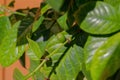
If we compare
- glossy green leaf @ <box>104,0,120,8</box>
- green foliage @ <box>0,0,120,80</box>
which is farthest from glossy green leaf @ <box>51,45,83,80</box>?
glossy green leaf @ <box>104,0,120,8</box>

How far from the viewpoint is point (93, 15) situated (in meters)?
0.49

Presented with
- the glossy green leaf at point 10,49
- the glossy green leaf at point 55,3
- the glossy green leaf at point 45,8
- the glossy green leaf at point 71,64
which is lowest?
the glossy green leaf at point 71,64

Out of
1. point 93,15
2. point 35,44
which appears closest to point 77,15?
point 93,15

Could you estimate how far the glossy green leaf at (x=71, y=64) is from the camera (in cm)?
56

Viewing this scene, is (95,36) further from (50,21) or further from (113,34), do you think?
(50,21)

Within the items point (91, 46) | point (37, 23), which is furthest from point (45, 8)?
point (91, 46)

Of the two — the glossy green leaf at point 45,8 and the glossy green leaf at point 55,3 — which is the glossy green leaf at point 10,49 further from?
the glossy green leaf at point 55,3

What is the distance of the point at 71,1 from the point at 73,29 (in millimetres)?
49

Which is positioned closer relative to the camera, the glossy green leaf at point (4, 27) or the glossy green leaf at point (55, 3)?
the glossy green leaf at point (55, 3)

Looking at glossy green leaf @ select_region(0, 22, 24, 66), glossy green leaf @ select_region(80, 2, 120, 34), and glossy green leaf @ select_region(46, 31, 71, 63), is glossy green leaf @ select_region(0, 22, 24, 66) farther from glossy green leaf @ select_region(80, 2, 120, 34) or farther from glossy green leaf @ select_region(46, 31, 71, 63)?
glossy green leaf @ select_region(80, 2, 120, 34)

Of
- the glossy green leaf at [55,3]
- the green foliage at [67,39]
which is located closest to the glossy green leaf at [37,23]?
the green foliage at [67,39]

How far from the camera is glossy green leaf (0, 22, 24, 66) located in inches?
24.4

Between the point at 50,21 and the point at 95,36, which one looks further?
the point at 50,21

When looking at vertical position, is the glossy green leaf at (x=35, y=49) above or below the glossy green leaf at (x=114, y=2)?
below
